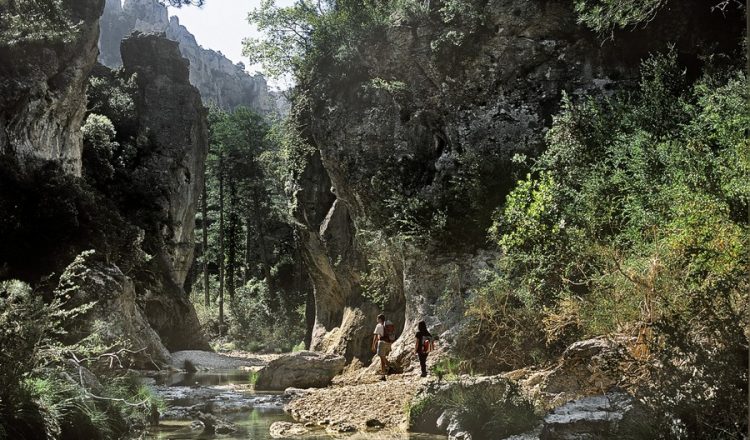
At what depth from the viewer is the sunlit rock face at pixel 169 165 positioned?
91.9 feet

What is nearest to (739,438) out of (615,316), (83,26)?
(615,316)

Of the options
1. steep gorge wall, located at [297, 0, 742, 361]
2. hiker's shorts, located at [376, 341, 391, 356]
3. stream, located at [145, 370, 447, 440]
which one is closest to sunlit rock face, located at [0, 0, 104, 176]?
steep gorge wall, located at [297, 0, 742, 361]

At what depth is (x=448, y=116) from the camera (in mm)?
16859

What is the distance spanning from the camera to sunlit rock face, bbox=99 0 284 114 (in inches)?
3073

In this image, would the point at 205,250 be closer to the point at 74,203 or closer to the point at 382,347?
the point at 74,203

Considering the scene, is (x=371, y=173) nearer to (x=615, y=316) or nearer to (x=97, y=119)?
(x=615, y=316)

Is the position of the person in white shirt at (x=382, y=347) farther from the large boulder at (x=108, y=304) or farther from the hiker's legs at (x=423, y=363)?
the large boulder at (x=108, y=304)

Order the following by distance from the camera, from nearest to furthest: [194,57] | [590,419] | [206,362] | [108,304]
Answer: [590,419], [108,304], [206,362], [194,57]

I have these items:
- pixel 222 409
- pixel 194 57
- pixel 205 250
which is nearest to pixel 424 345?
pixel 222 409

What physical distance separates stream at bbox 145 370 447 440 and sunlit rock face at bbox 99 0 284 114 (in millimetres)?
61814

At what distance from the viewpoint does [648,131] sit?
12953 millimetres

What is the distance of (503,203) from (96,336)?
9.51 meters

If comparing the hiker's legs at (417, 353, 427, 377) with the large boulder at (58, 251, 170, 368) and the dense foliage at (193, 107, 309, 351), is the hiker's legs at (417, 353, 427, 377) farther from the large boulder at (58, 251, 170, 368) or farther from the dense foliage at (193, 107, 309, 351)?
the dense foliage at (193, 107, 309, 351)

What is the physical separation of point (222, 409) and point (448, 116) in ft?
31.5
